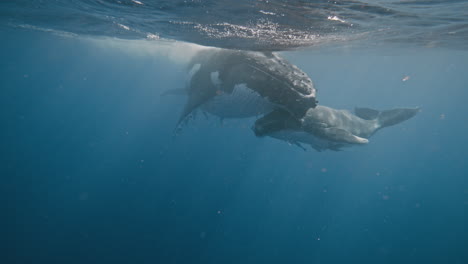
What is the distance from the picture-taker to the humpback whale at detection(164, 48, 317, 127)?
5.76m

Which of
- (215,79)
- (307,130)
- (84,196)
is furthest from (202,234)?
(307,130)

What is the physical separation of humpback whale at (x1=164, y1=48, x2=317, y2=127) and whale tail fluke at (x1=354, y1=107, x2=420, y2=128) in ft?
17.8

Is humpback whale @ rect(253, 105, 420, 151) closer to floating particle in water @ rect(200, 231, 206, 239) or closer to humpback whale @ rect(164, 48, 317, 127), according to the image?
humpback whale @ rect(164, 48, 317, 127)

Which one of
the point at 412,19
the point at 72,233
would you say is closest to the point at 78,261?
the point at 72,233

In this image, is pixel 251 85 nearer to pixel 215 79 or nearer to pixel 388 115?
pixel 215 79

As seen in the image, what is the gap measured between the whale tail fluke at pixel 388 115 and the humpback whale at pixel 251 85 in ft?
17.8

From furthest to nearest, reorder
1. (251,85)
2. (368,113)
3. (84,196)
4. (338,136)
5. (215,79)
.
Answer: (84,196)
(368,113)
(215,79)
(251,85)
(338,136)

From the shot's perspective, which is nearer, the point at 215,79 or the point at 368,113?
the point at 215,79

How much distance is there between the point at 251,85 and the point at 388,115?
7.07 meters

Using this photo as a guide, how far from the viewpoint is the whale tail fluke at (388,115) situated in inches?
399

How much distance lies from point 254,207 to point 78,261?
57.6 feet

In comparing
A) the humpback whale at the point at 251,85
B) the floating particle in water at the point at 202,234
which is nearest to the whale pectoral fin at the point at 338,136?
the humpback whale at the point at 251,85

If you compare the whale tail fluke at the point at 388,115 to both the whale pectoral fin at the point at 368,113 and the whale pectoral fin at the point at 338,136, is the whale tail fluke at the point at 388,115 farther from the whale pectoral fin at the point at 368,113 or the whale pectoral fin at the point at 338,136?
the whale pectoral fin at the point at 338,136

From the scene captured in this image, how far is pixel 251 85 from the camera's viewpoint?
6.51m
